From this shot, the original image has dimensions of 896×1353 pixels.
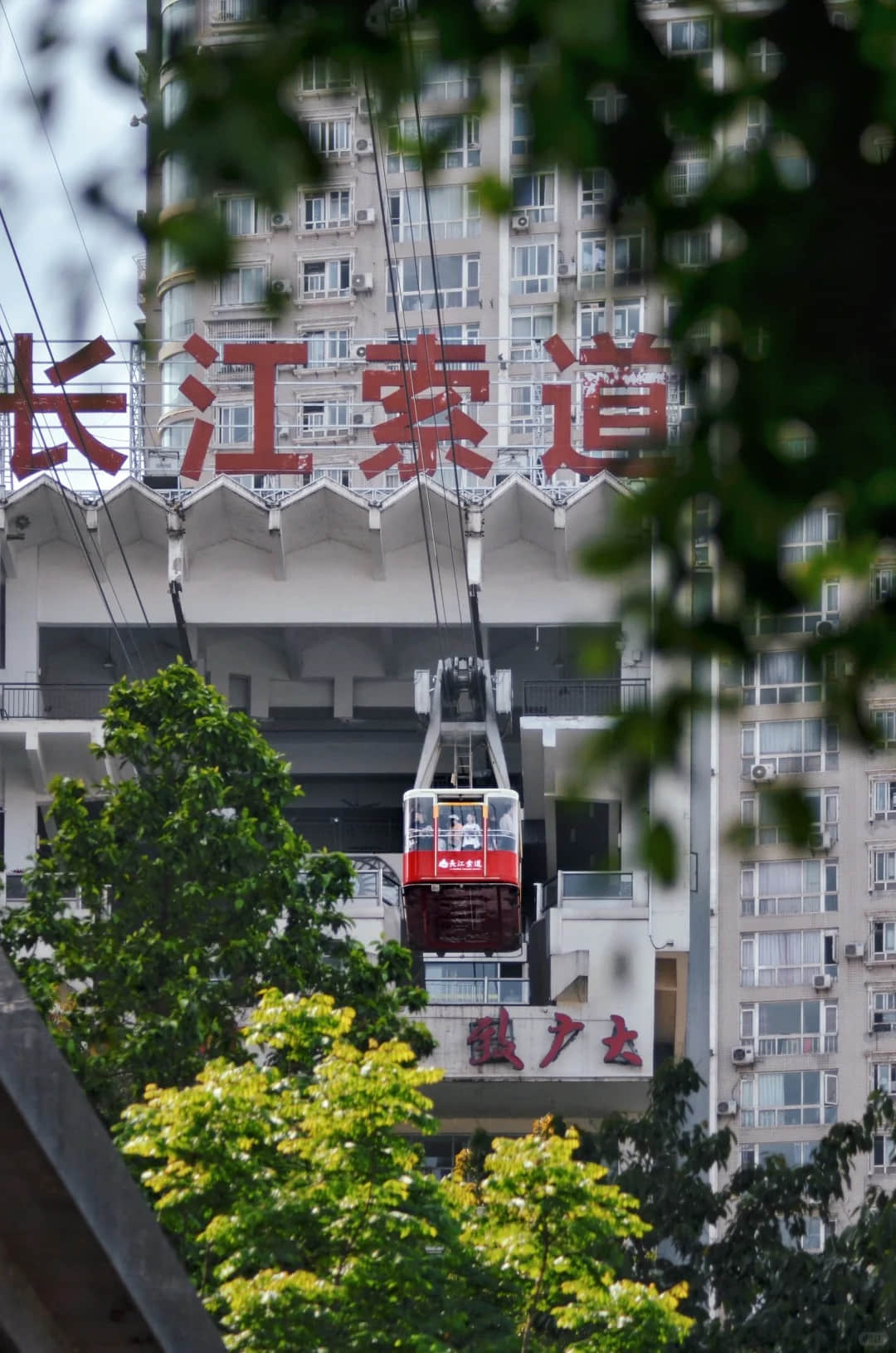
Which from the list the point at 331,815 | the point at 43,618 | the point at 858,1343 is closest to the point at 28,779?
the point at 43,618

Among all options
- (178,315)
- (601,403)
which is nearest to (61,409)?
(601,403)

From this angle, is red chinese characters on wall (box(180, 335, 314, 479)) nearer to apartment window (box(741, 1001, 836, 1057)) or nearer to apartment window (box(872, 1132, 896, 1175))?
apartment window (box(872, 1132, 896, 1175))

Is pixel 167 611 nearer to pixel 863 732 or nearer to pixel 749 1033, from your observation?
pixel 749 1033

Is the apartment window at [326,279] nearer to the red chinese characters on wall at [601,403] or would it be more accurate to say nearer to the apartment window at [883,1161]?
the red chinese characters on wall at [601,403]

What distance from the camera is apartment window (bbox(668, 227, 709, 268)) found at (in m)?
4.47

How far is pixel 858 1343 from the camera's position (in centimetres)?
1997

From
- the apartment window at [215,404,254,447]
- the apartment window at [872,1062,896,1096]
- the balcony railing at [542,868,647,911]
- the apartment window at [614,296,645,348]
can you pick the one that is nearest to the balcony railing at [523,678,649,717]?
the balcony railing at [542,868,647,911]

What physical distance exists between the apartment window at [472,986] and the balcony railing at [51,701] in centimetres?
836

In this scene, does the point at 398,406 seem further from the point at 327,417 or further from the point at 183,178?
the point at 183,178

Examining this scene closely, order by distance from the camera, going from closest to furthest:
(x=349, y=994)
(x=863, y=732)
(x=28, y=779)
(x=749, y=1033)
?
1. (x=863, y=732)
2. (x=349, y=994)
3. (x=28, y=779)
4. (x=749, y=1033)

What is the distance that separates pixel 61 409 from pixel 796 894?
85.9 ft

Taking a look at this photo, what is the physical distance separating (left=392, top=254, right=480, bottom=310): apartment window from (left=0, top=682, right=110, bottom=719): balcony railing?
2999 centimetres

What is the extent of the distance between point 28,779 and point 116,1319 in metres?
40.9

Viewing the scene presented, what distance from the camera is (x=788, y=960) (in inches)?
2566
